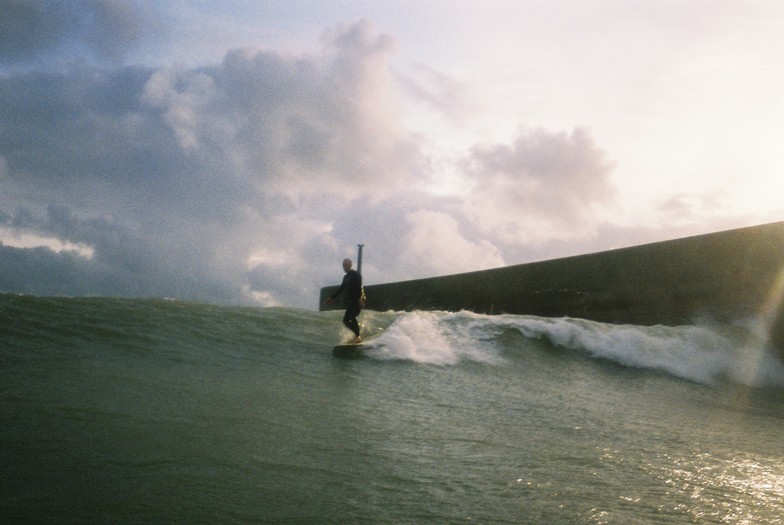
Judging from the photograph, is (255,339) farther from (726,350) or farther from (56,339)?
(726,350)

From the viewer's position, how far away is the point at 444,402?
5285 millimetres

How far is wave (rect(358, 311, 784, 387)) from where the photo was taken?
26.6 ft

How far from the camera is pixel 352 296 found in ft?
31.0

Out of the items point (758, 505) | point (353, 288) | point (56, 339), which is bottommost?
point (758, 505)

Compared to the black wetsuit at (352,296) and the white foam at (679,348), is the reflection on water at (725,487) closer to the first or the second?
the white foam at (679,348)

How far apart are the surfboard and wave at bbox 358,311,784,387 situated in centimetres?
18

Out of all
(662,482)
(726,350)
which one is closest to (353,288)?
(726,350)

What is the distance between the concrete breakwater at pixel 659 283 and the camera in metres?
9.48

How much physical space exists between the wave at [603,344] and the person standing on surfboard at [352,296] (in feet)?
1.88

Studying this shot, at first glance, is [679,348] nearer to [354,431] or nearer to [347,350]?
[347,350]

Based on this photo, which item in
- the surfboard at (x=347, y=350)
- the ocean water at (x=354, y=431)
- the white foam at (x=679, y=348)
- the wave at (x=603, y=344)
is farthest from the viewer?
the white foam at (x=679, y=348)

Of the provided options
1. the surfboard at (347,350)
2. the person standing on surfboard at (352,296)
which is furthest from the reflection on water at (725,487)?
the person standing on surfboard at (352,296)

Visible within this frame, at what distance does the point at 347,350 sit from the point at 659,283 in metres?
6.69

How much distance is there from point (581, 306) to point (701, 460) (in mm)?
9386
